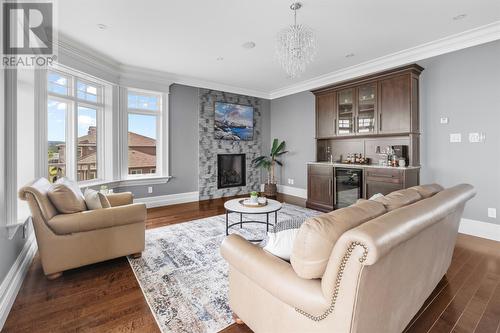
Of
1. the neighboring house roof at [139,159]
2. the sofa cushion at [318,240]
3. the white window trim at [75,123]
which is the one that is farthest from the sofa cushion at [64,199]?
the neighboring house roof at [139,159]

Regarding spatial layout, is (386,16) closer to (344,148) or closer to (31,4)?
(344,148)

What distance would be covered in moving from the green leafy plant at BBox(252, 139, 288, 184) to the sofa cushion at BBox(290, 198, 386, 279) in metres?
5.28

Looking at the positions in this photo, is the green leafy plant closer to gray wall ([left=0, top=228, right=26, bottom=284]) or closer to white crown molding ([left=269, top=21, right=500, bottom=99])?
white crown molding ([left=269, top=21, right=500, bottom=99])

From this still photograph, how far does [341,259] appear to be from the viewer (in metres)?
0.98

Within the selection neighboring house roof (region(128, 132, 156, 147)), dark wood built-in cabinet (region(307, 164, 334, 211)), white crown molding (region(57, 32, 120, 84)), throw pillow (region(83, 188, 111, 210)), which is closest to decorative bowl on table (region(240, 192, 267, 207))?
throw pillow (region(83, 188, 111, 210))

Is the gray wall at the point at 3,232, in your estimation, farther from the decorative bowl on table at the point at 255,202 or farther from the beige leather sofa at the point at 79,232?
the decorative bowl on table at the point at 255,202

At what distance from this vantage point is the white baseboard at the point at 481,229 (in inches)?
127

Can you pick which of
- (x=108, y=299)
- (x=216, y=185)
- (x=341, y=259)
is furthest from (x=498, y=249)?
(x=216, y=185)

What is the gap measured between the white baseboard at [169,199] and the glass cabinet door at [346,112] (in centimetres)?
350

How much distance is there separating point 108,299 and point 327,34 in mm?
3949

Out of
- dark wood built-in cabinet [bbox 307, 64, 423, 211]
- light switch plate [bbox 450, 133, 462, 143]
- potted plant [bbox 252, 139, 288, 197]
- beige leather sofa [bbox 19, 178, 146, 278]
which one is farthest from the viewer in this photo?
potted plant [bbox 252, 139, 288, 197]

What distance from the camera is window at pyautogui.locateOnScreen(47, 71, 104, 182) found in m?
3.73

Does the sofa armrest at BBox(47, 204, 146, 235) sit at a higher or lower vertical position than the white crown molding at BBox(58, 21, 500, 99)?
lower

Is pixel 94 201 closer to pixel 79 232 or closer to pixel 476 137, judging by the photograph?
pixel 79 232
